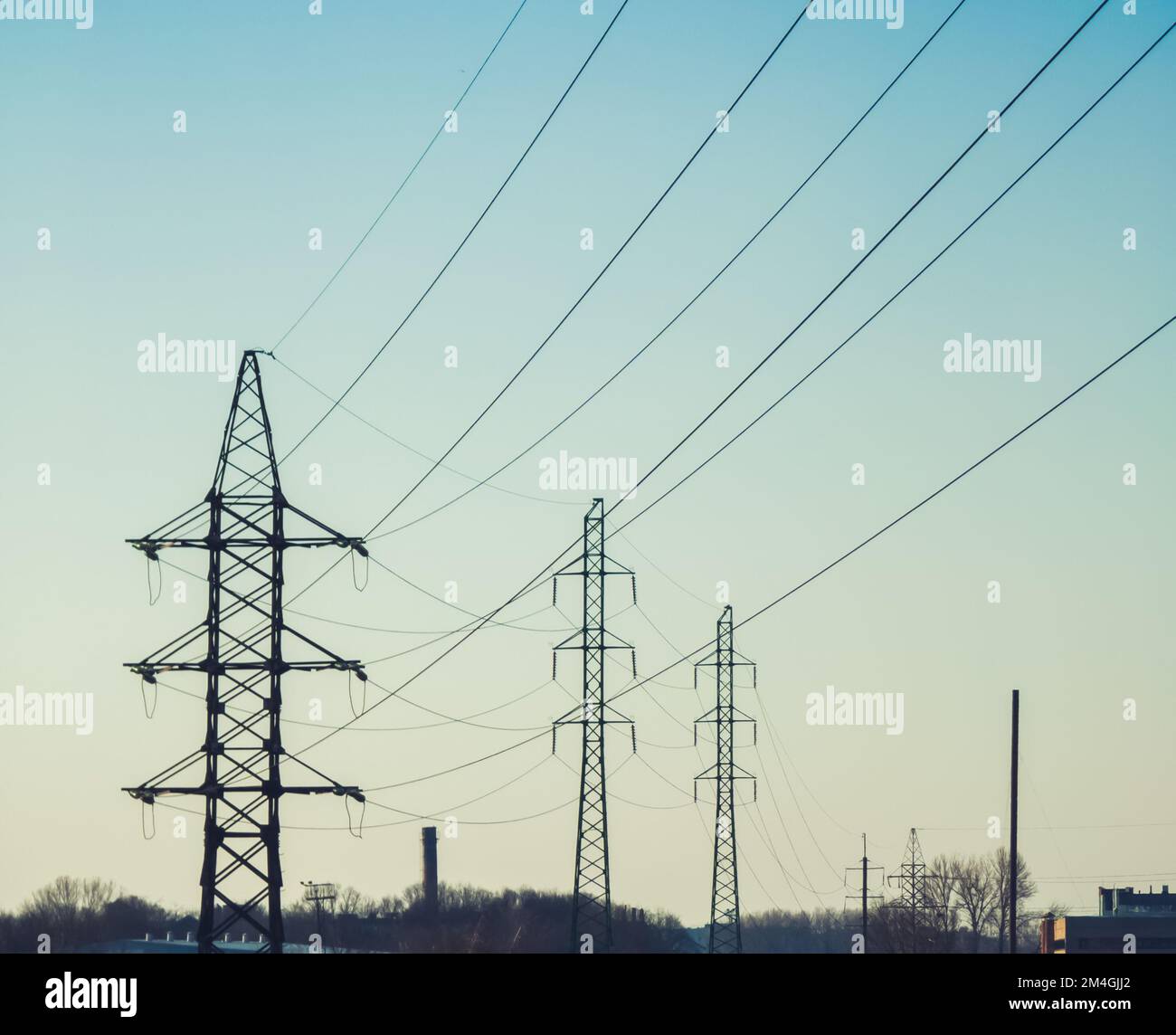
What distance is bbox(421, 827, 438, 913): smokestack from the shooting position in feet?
503

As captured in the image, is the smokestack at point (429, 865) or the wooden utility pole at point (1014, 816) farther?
the smokestack at point (429, 865)

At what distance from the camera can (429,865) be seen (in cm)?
15488

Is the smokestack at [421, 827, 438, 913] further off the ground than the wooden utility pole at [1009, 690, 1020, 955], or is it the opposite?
the wooden utility pole at [1009, 690, 1020, 955]

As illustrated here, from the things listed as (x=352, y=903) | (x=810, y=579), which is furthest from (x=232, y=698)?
(x=352, y=903)

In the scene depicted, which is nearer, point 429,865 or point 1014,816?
point 1014,816

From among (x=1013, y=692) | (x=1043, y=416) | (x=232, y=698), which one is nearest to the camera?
(x=1043, y=416)

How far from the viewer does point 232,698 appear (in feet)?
121

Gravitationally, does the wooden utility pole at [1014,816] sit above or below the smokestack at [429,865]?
above

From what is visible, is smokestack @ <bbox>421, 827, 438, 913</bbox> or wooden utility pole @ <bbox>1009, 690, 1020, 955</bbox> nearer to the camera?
wooden utility pole @ <bbox>1009, 690, 1020, 955</bbox>

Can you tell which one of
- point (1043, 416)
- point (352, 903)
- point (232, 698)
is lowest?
point (352, 903)

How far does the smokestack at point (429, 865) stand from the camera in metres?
153
